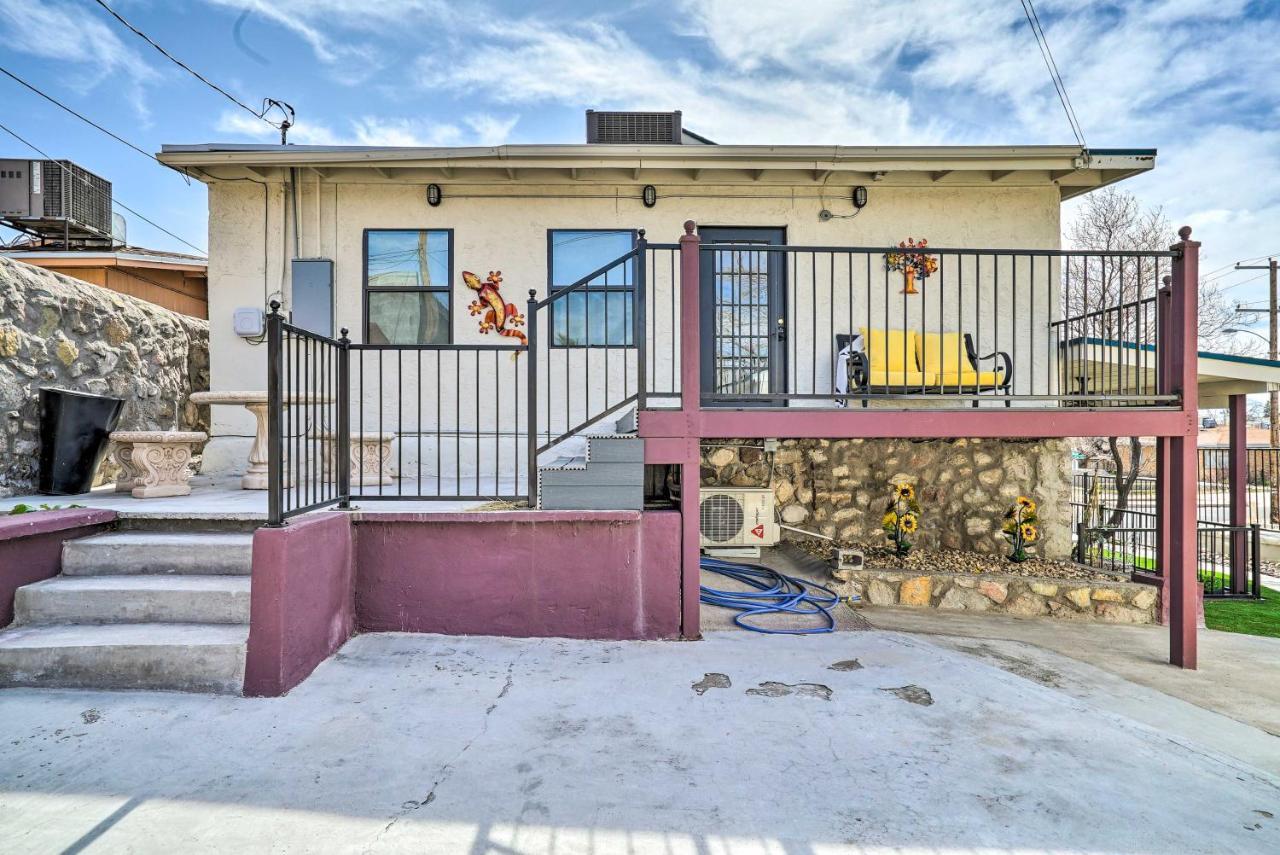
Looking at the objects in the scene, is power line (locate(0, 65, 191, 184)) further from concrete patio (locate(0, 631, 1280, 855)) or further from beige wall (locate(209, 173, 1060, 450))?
concrete patio (locate(0, 631, 1280, 855))

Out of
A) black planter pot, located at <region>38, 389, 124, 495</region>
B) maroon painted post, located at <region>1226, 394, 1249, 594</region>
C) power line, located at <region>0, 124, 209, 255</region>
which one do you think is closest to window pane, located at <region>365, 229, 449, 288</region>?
black planter pot, located at <region>38, 389, 124, 495</region>

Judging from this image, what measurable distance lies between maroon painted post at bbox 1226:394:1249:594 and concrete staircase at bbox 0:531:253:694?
9.53 meters

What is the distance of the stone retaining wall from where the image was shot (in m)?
5.30

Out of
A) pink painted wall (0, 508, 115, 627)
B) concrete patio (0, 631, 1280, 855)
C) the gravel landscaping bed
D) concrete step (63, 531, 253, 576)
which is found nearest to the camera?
concrete patio (0, 631, 1280, 855)

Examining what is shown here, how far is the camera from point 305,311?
5781mm

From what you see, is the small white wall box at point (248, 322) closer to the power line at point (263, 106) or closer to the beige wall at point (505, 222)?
the beige wall at point (505, 222)

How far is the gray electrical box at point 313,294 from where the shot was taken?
5766 mm

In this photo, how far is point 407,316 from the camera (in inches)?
233

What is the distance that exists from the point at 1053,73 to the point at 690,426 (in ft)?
24.3

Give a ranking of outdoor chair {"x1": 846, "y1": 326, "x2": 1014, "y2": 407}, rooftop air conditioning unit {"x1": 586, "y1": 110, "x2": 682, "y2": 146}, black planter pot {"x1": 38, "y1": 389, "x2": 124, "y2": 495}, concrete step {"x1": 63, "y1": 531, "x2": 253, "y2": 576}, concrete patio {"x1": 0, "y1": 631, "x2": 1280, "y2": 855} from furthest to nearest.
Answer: rooftop air conditioning unit {"x1": 586, "y1": 110, "x2": 682, "y2": 146} < outdoor chair {"x1": 846, "y1": 326, "x2": 1014, "y2": 407} < black planter pot {"x1": 38, "y1": 389, "x2": 124, "y2": 495} < concrete step {"x1": 63, "y1": 531, "x2": 253, "y2": 576} < concrete patio {"x1": 0, "y1": 631, "x2": 1280, "y2": 855}

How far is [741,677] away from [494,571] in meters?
1.40

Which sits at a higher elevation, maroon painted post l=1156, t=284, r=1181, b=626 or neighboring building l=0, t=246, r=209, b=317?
neighboring building l=0, t=246, r=209, b=317

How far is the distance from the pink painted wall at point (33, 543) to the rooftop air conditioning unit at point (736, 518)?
4.30 m

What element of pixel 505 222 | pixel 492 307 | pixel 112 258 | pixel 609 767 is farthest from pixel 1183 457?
pixel 112 258
